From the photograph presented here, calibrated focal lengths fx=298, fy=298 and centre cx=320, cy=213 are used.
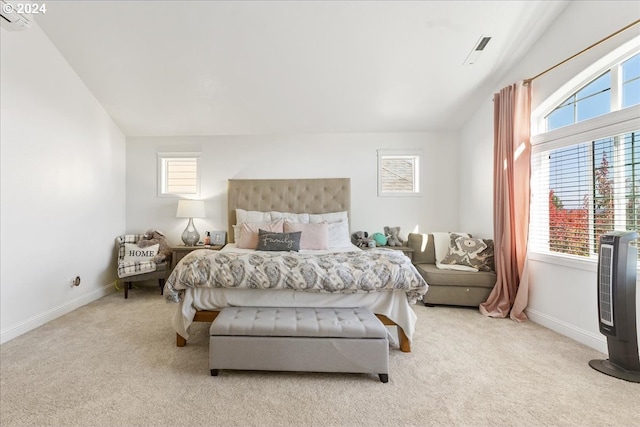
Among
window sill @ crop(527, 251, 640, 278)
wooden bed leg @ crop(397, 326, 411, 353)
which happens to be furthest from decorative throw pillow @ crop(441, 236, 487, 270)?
wooden bed leg @ crop(397, 326, 411, 353)

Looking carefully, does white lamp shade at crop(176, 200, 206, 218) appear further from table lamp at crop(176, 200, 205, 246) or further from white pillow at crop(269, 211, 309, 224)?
white pillow at crop(269, 211, 309, 224)

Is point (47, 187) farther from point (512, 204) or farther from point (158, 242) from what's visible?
point (512, 204)

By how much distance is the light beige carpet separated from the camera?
1653 millimetres

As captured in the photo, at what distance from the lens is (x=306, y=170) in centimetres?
485

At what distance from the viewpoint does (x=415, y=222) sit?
4.84 metres

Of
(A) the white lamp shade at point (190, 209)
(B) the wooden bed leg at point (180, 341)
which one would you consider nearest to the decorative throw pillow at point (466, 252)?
(B) the wooden bed leg at point (180, 341)

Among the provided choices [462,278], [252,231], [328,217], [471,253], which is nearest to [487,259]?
[471,253]

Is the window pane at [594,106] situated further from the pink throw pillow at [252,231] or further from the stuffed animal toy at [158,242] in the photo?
the stuffed animal toy at [158,242]

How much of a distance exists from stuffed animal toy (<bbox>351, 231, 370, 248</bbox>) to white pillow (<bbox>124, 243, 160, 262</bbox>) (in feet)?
9.49

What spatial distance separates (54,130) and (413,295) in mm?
4094

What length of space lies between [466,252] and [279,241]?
7.84 feet

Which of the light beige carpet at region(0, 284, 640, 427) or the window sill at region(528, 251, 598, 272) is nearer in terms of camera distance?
the light beige carpet at region(0, 284, 640, 427)

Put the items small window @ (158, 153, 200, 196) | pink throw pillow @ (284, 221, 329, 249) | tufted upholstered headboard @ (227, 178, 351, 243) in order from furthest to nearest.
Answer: small window @ (158, 153, 200, 196) < tufted upholstered headboard @ (227, 178, 351, 243) < pink throw pillow @ (284, 221, 329, 249)

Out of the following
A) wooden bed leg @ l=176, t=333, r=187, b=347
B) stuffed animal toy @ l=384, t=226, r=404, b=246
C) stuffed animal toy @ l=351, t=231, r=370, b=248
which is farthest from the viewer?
stuffed animal toy @ l=384, t=226, r=404, b=246
